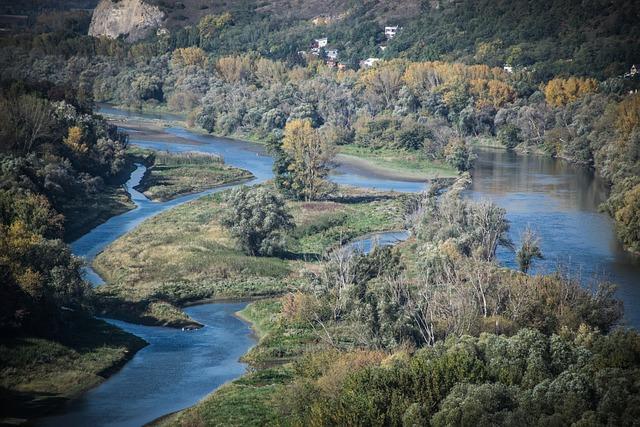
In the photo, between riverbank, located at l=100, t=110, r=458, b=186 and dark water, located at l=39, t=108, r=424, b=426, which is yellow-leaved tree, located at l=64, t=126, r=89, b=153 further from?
riverbank, located at l=100, t=110, r=458, b=186

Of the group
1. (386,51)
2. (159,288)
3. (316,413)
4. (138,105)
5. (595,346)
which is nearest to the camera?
(316,413)

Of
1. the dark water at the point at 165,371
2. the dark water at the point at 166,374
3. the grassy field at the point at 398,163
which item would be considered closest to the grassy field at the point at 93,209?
the dark water at the point at 165,371

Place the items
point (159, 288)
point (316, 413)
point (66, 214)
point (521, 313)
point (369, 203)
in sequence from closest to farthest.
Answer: point (316, 413) < point (521, 313) < point (159, 288) < point (66, 214) < point (369, 203)

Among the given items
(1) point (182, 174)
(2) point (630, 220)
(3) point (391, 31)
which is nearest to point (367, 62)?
(3) point (391, 31)

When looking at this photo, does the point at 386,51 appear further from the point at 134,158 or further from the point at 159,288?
the point at 159,288

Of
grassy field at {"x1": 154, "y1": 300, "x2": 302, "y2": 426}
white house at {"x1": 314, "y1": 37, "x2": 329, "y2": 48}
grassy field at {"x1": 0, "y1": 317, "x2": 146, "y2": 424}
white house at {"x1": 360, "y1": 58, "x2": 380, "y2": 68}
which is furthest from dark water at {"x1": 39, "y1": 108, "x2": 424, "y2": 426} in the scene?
white house at {"x1": 314, "y1": 37, "x2": 329, "y2": 48}

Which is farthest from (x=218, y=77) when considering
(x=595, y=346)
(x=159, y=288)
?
(x=595, y=346)
